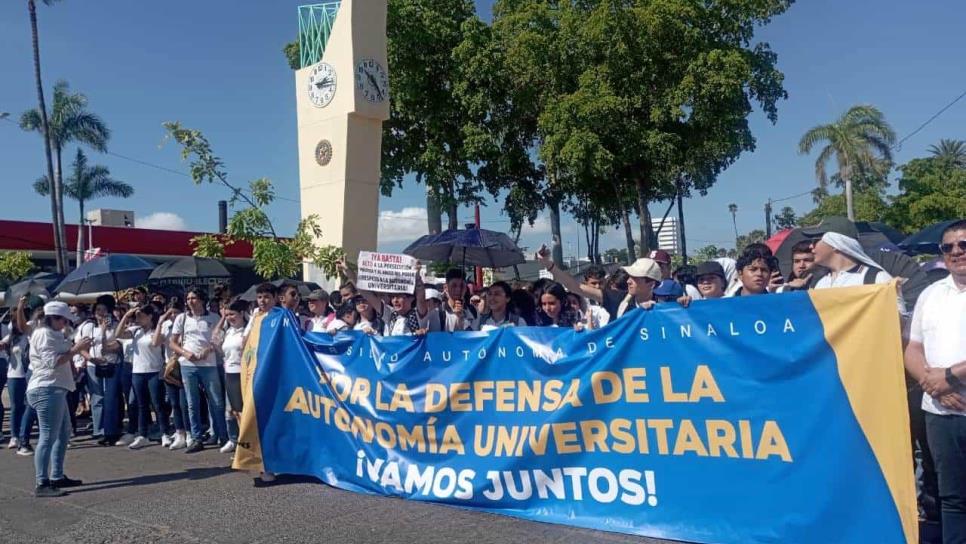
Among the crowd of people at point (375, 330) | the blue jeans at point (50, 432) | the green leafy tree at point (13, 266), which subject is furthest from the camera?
the green leafy tree at point (13, 266)

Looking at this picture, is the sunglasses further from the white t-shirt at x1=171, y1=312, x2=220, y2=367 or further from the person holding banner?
the white t-shirt at x1=171, y1=312, x2=220, y2=367

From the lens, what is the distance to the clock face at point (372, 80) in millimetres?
18250

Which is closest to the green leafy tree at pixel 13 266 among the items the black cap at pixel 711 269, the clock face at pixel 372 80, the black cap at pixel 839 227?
the clock face at pixel 372 80

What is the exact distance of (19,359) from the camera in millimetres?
9516

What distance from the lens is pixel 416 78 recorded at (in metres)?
24.3

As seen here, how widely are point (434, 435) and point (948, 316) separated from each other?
3560mm

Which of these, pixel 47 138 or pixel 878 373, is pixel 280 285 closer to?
pixel 878 373

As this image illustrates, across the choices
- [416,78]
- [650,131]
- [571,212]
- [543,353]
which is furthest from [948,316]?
[571,212]

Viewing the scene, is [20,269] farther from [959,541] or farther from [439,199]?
[959,541]

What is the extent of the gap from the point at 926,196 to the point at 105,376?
2907 cm

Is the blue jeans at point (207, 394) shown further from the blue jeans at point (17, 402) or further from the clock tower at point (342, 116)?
the clock tower at point (342, 116)

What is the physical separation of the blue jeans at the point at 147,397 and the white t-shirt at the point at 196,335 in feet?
2.35

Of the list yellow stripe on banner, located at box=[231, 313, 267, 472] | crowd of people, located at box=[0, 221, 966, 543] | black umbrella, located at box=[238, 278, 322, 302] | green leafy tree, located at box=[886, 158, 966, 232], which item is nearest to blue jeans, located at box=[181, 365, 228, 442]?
crowd of people, located at box=[0, 221, 966, 543]

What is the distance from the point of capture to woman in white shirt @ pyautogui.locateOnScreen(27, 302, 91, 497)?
693cm
